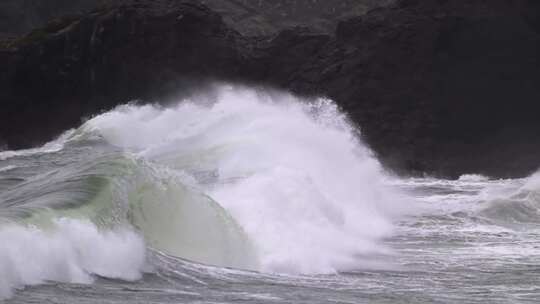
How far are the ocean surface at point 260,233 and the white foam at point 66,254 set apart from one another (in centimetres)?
1

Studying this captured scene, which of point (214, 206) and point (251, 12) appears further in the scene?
point (251, 12)

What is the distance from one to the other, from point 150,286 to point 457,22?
2432 centimetres

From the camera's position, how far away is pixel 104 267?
28.5 ft

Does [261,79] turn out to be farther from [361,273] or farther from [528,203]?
[361,273]

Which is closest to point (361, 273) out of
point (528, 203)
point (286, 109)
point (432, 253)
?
point (432, 253)

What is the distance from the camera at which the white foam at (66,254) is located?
7.74 m

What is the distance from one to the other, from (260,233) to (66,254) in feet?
14.5

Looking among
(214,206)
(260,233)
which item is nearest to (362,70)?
(260,233)

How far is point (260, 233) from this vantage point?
12.6 m

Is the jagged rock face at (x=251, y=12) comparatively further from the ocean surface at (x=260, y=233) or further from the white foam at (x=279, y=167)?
the ocean surface at (x=260, y=233)

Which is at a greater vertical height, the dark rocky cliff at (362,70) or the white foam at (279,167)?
the dark rocky cliff at (362,70)

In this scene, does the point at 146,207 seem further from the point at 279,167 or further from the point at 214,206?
the point at 279,167

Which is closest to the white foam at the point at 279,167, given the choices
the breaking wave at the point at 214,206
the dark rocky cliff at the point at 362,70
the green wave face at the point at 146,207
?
the breaking wave at the point at 214,206

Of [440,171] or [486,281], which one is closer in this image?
[486,281]
